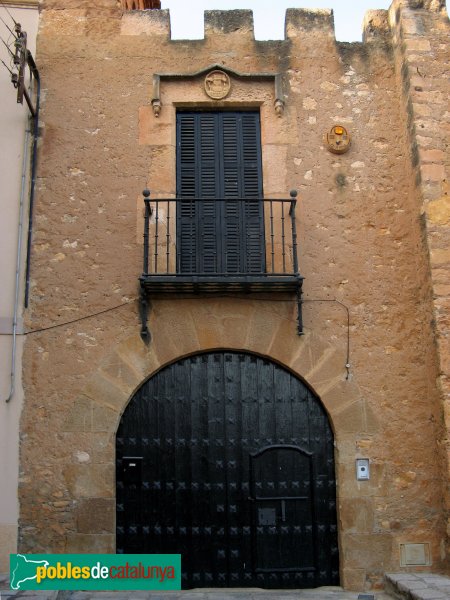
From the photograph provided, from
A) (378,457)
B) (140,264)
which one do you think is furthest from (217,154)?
(378,457)

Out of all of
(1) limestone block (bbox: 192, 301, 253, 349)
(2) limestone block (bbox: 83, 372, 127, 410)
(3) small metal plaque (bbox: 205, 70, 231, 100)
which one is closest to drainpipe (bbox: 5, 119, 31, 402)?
(2) limestone block (bbox: 83, 372, 127, 410)

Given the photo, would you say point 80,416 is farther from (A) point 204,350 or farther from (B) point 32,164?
(B) point 32,164

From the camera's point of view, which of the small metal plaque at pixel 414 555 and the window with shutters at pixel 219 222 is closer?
the small metal plaque at pixel 414 555

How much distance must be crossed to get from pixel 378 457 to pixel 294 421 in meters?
0.88

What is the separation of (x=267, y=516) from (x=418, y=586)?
148 cm

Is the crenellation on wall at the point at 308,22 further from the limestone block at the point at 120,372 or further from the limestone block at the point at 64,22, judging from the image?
the limestone block at the point at 120,372

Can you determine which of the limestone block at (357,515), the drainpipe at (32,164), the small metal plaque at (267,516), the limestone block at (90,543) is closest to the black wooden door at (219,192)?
the drainpipe at (32,164)

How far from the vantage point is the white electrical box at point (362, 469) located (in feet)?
20.7

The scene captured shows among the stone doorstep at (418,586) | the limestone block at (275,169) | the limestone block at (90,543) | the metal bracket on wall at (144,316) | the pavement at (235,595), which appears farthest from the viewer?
the limestone block at (275,169)

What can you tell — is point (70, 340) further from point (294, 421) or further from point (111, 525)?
point (294, 421)

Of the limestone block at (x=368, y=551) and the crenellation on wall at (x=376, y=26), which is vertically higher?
the crenellation on wall at (x=376, y=26)

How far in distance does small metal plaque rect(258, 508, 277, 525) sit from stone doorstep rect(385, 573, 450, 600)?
1154mm

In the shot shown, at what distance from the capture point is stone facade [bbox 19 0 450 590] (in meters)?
6.24

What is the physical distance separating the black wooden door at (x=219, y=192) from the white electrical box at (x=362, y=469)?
7.17 ft
